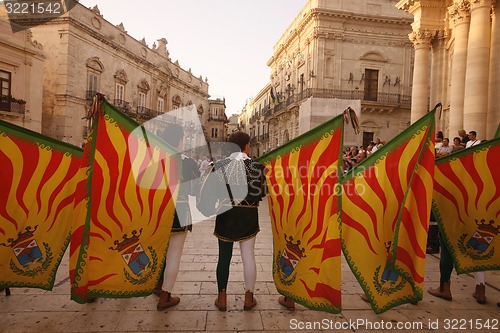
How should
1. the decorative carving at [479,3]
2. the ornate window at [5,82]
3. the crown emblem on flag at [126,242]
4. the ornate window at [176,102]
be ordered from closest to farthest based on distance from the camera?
the crown emblem on flag at [126,242] < the decorative carving at [479,3] < the ornate window at [5,82] < the ornate window at [176,102]

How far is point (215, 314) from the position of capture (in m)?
3.43

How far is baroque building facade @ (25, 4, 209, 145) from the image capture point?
74.4ft

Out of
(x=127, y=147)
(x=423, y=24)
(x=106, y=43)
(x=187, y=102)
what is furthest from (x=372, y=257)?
(x=187, y=102)

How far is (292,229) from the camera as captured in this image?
3527mm

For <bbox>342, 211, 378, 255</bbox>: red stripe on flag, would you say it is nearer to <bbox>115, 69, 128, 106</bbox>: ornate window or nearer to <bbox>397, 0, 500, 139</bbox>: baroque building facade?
<bbox>397, 0, 500, 139</bbox>: baroque building facade

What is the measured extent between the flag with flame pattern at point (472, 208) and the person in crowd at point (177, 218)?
9.66ft

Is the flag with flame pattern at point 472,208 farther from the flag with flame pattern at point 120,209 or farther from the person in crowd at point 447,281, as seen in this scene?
the flag with flame pattern at point 120,209

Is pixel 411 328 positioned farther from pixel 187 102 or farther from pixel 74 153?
pixel 187 102

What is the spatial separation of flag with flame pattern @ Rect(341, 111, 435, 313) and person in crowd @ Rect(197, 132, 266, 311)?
1.11m

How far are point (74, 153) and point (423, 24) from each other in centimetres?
1516

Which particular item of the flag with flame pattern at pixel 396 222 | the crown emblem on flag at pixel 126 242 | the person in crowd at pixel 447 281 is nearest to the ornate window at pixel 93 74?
the crown emblem on flag at pixel 126 242

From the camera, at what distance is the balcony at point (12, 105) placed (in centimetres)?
1779

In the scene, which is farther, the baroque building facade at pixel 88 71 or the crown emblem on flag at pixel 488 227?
the baroque building facade at pixel 88 71

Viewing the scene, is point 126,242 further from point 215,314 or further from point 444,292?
point 444,292
